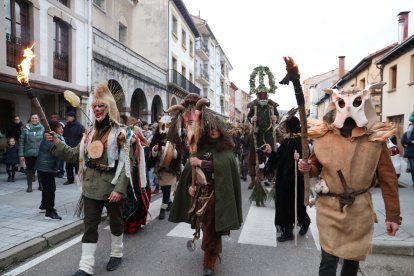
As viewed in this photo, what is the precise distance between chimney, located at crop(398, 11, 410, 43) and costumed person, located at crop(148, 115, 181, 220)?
2160cm

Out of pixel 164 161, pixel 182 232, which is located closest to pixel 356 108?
pixel 182 232

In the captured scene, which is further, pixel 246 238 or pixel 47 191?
pixel 47 191

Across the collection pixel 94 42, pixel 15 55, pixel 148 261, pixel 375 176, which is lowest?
pixel 148 261

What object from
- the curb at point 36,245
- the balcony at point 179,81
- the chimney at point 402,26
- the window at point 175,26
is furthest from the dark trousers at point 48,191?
the chimney at point 402,26

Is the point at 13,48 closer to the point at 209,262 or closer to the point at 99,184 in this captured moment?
the point at 99,184

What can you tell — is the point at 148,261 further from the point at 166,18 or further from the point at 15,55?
the point at 166,18

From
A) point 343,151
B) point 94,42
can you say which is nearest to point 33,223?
point 343,151

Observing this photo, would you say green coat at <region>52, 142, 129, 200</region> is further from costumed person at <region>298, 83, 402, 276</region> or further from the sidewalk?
costumed person at <region>298, 83, 402, 276</region>

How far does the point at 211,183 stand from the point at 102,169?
119 centimetres

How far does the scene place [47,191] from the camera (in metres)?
5.73

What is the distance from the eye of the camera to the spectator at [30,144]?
26.2 ft

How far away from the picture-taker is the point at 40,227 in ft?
17.0

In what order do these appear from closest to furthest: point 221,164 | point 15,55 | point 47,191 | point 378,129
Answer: point 378,129 < point 221,164 < point 47,191 < point 15,55

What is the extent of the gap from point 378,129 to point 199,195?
1968 mm
